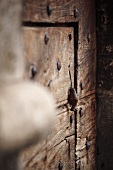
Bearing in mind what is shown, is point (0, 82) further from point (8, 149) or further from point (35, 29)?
point (35, 29)

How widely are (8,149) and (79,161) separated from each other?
838 millimetres

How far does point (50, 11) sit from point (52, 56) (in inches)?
4.9

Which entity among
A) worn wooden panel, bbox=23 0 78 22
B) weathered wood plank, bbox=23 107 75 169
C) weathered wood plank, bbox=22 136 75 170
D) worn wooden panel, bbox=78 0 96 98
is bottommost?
weathered wood plank, bbox=22 136 75 170

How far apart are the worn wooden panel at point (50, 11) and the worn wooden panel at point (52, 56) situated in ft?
0.09

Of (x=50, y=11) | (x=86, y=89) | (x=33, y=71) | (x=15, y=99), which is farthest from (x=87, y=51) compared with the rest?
(x=15, y=99)

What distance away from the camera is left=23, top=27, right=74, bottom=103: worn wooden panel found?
1.01 m

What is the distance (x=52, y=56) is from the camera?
1.17 m

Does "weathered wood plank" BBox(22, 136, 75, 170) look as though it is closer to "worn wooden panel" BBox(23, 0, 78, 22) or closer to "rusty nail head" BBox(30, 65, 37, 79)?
"rusty nail head" BBox(30, 65, 37, 79)

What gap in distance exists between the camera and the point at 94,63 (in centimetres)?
154

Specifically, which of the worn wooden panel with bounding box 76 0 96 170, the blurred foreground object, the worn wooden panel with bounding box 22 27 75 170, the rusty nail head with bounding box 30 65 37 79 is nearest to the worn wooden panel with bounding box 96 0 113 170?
the worn wooden panel with bounding box 76 0 96 170

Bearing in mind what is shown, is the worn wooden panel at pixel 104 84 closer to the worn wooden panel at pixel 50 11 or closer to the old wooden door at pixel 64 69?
the old wooden door at pixel 64 69

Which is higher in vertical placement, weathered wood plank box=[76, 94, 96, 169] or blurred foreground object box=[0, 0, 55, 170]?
blurred foreground object box=[0, 0, 55, 170]

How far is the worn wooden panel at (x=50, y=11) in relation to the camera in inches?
38.9

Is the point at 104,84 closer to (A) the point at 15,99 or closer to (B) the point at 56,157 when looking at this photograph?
(B) the point at 56,157
